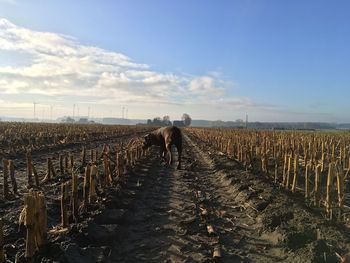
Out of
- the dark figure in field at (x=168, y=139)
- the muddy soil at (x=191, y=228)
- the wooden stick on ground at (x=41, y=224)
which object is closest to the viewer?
the wooden stick on ground at (x=41, y=224)

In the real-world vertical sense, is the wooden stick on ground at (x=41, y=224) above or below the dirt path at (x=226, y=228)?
above

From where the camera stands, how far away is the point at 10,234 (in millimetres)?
7605

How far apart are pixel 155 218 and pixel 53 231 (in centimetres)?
289

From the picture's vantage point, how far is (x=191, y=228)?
891cm

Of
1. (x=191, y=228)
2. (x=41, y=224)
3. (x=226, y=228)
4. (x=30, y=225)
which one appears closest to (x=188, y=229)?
(x=191, y=228)

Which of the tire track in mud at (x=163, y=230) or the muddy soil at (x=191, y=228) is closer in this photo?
the muddy soil at (x=191, y=228)

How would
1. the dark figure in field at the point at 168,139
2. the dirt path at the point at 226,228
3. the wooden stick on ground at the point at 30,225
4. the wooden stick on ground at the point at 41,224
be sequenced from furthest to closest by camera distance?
the dark figure in field at the point at 168,139 → the dirt path at the point at 226,228 → the wooden stick on ground at the point at 41,224 → the wooden stick on ground at the point at 30,225

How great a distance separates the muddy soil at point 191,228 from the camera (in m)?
7.11

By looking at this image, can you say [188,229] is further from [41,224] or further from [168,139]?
[168,139]

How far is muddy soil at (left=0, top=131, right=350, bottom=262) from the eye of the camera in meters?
7.11

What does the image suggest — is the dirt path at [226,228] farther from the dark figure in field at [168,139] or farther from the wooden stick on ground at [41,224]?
the dark figure in field at [168,139]

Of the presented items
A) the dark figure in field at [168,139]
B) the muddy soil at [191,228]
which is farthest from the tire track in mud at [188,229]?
the dark figure in field at [168,139]

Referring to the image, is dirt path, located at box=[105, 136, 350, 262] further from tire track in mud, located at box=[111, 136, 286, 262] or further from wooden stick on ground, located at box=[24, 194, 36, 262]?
wooden stick on ground, located at box=[24, 194, 36, 262]

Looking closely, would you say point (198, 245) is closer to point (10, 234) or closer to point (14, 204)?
point (10, 234)
